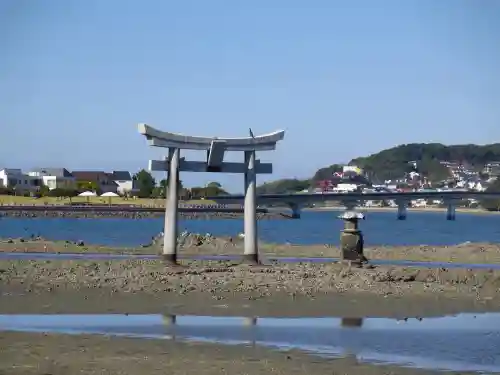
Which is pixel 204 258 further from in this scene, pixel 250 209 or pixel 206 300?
pixel 206 300

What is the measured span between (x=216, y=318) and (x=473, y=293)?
720 centimetres

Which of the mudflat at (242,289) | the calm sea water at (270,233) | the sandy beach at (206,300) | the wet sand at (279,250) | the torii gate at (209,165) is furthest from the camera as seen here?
the calm sea water at (270,233)

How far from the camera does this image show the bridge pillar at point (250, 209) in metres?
28.0

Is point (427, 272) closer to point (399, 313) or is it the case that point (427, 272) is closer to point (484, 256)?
point (399, 313)

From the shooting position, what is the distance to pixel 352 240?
27.8 metres

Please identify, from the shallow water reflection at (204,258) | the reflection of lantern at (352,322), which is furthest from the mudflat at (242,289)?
the shallow water reflection at (204,258)

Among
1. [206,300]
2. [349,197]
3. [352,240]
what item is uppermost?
[349,197]

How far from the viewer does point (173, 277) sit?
24203mm

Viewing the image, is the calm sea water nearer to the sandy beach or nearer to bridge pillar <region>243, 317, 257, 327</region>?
the sandy beach

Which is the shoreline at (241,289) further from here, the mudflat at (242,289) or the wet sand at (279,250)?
the wet sand at (279,250)

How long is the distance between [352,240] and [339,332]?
10.8 m

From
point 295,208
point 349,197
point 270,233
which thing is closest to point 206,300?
point 270,233

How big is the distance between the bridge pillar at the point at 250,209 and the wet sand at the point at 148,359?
506 inches

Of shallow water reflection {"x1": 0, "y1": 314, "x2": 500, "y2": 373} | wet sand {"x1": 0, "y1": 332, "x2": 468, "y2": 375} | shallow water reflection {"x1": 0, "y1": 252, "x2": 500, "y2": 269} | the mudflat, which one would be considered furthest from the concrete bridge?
wet sand {"x1": 0, "y1": 332, "x2": 468, "y2": 375}
